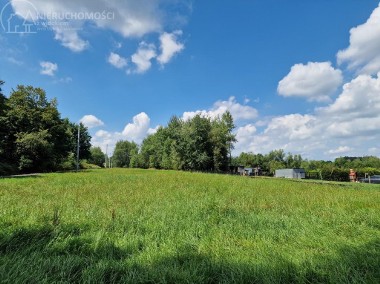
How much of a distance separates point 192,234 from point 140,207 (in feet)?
9.56

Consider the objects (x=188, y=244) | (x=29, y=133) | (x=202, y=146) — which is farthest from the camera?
(x=202, y=146)

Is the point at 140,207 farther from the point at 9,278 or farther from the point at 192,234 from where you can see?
the point at 9,278

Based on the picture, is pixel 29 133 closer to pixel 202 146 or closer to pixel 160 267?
pixel 202 146

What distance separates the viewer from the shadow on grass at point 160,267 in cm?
380

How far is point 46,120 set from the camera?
4406cm

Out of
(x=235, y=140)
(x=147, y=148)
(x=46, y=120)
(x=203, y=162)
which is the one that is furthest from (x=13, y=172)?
(x=147, y=148)

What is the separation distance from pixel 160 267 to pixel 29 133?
42391 millimetres

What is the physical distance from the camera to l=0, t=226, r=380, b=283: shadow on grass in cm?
380

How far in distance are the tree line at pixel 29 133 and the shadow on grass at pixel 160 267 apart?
101 ft

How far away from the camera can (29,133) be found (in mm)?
39906

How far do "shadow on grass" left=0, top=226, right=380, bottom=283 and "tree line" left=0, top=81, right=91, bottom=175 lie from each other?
30860mm

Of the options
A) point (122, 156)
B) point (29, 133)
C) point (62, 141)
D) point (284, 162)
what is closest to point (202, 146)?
point (62, 141)

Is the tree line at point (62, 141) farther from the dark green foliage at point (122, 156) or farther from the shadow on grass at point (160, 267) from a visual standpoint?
the dark green foliage at point (122, 156)

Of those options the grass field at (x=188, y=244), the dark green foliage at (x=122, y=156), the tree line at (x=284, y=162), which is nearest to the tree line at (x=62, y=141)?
the grass field at (x=188, y=244)
